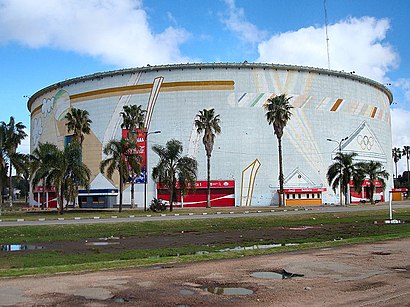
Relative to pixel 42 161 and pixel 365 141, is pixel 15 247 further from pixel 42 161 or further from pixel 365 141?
pixel 365 141

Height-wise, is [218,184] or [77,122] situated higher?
[77,122]

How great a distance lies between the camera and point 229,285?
11.3 meters

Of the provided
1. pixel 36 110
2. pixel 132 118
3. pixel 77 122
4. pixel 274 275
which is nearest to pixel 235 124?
pixel 132 118

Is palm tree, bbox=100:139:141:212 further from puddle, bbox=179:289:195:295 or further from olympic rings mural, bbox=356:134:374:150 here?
olympic rings mural, bbox=356:134:374:150

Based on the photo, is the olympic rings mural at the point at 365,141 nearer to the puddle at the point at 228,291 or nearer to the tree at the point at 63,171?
the tree at the point at 63,171

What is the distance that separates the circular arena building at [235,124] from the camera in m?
89.9

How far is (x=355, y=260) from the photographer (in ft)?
49.8

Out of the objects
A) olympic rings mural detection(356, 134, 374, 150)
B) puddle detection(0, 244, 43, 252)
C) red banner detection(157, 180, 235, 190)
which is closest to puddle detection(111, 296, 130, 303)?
puddle detection(0, 244, 43, 252)

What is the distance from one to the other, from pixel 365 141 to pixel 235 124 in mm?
31239

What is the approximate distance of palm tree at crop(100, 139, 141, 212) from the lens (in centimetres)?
5831

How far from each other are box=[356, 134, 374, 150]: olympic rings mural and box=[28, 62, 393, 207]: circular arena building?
3.76ft

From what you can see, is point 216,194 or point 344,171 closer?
point 344,171

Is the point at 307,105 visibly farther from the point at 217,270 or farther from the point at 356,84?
the point at 217,270

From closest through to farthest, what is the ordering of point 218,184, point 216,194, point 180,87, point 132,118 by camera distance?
point 132,118 < point 218,184 < point 216,194 < point 180,87
